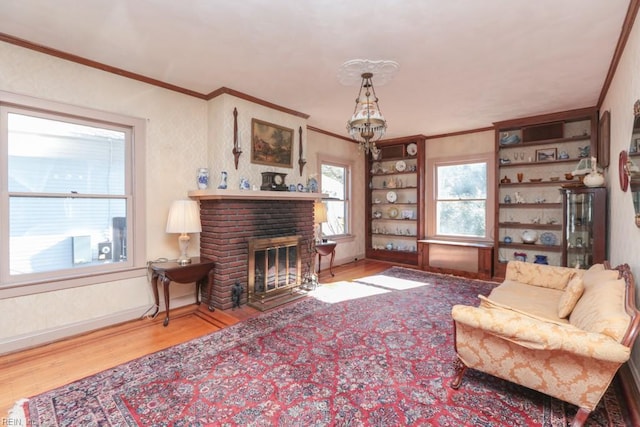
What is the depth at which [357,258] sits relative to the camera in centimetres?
644

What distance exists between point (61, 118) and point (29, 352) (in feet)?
6.97

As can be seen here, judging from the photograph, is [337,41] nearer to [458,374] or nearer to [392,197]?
[458,374]

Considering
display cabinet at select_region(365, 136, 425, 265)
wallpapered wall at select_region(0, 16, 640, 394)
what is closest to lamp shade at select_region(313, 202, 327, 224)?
wallpapered wall at select_region(0, 16, 640, 394)

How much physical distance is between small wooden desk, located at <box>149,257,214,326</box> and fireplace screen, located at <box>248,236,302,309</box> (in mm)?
506

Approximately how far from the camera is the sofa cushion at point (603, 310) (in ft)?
4.81

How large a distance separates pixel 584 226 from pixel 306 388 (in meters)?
3.80

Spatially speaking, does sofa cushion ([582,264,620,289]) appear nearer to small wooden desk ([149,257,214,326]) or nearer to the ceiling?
the ceiling

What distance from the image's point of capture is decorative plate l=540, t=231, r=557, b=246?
15.0ft

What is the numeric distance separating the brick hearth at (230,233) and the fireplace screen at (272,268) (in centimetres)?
9

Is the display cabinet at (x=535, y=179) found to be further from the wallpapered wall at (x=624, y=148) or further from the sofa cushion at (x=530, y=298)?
the sofa cushion at (x=530, y=298)

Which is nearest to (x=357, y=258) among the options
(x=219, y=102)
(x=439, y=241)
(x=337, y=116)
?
(x=439, y=241)

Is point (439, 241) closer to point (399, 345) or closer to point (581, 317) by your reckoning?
point (399, 345)

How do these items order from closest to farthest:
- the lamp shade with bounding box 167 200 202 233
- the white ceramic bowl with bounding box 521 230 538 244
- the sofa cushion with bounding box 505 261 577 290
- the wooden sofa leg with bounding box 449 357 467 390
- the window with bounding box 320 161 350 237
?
the wooden sofa leg with bounding box 449 357 467 390 < the sofa cushion with bounding box 505 261 577 290 < the lamp shade with bounding box 167 200 202 233 < the white ceramic bowl with bounding box 521 230 538 244 < the window with bounding box 320 161 350 237

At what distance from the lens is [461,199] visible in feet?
18.2
